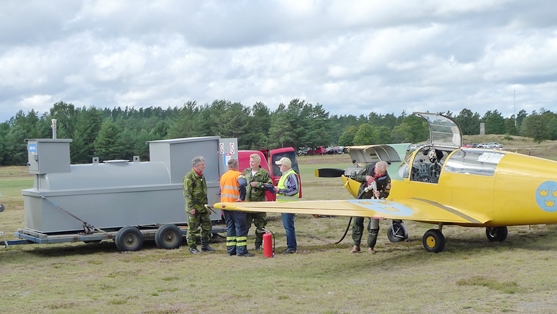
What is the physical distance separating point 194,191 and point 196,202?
8.9 inches

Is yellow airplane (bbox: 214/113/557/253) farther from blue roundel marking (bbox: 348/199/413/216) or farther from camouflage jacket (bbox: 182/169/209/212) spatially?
camouflage jacket (bbox: 182/169/209/212)

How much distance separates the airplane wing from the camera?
11.2 m

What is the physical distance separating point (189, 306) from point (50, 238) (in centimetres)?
543

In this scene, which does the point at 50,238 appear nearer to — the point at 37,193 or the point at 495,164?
the point at 37,193

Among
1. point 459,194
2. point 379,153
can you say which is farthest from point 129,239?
point 379,153

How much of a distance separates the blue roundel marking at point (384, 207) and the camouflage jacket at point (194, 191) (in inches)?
117

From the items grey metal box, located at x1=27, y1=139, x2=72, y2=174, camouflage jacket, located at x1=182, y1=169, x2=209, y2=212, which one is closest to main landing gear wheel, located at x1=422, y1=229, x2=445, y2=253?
camouflage jacket, located at x1=182, y1=169, x2=209, y2=212

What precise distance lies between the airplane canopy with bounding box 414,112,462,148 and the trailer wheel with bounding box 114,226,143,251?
6180 mm

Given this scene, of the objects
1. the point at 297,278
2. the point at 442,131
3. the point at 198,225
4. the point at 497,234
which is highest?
the point at 442,131

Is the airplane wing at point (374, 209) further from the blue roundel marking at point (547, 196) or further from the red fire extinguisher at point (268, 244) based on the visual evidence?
the blue roundel marking at point (547, 196)

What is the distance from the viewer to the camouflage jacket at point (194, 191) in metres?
12.8

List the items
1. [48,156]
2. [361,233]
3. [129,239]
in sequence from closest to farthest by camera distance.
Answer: [361,233] → [48,156] → [129,239]

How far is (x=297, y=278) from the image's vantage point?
395 inches

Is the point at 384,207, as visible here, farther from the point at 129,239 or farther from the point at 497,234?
the point at 129,239
